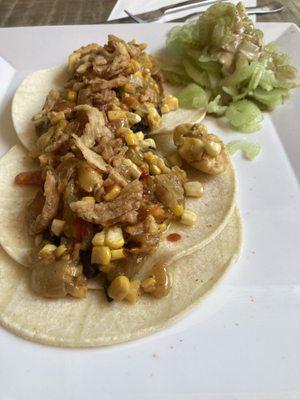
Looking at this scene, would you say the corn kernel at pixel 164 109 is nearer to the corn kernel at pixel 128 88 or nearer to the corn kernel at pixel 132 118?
the corn kernel at pixel 128 88

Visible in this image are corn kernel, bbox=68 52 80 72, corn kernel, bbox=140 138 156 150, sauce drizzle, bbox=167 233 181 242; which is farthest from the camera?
corn kernel, bbox=68 52 80 72

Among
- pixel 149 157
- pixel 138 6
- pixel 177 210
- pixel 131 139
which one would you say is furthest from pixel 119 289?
pixel 138 6

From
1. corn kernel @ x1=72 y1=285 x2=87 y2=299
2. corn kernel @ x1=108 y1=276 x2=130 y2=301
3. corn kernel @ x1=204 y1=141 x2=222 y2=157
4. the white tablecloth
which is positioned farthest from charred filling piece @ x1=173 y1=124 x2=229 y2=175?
the white tablecloth

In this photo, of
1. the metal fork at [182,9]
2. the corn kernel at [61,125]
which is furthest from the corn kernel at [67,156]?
the metal fork at [182,9]

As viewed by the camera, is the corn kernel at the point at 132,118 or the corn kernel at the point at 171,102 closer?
the corn kernel at the point at 132,118

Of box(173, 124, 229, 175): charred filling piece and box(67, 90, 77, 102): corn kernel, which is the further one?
box(67, 90, 77, 102): corn kernel

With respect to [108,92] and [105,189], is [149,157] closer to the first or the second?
[105,189]

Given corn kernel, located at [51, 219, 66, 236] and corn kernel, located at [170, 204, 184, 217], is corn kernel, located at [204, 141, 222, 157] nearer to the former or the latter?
corn kernel, located at [170, 204, 184, 217]
